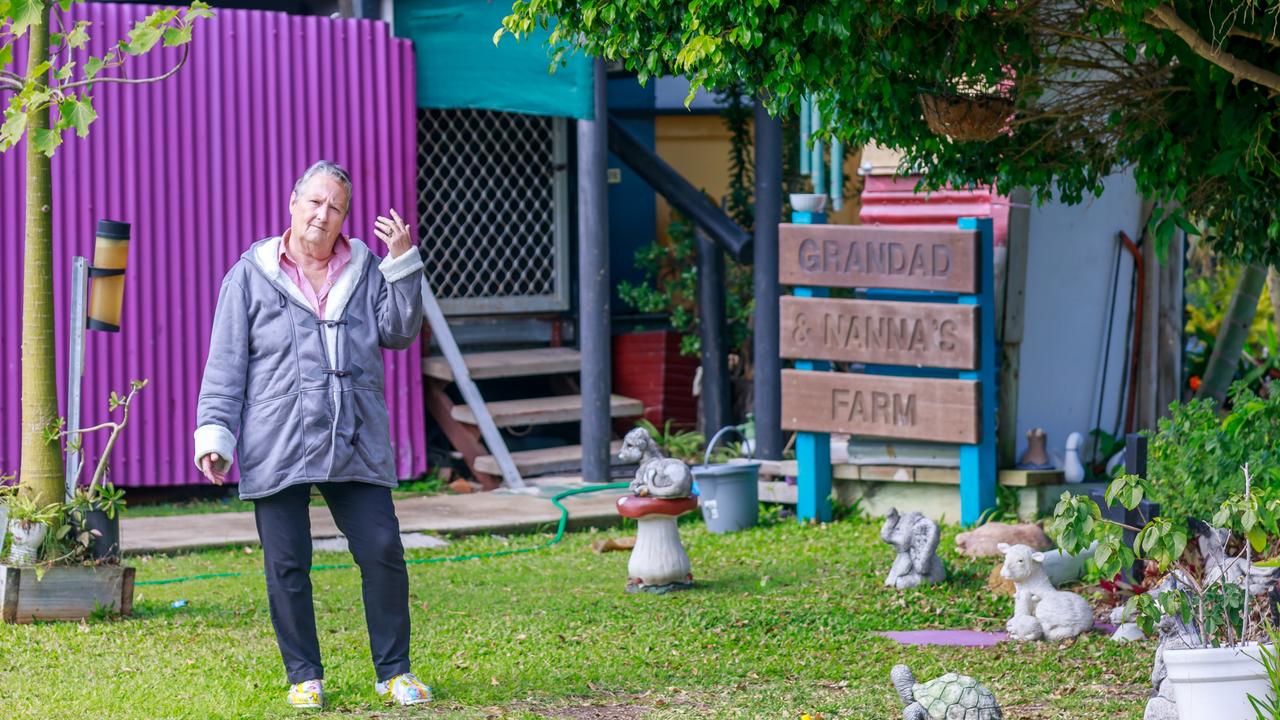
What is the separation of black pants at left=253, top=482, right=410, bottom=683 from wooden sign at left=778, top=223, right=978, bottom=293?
4360 millimetres

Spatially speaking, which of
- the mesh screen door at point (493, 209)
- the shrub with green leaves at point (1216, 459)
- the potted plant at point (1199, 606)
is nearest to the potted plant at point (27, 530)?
the potted plant at point (1199, 606)

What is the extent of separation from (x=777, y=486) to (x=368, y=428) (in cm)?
487

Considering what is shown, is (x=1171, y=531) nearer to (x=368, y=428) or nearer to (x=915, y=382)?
(x=368, y=428)

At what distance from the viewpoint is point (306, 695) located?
205 inches

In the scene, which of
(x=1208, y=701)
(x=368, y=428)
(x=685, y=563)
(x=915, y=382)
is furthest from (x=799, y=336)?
(x=1208, y=701)

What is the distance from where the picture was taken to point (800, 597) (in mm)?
7340

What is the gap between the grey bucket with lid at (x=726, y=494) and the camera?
917 centimetres

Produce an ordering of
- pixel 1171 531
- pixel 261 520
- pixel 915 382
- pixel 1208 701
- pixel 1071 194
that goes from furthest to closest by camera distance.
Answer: pixel 915 382, pixel 1071 194, pixel 261 520, pixel 1171 531, pixel 1208 701

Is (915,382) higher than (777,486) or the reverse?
higher

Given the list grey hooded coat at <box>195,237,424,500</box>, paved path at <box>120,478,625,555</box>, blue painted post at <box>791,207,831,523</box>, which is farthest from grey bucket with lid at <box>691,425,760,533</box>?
grey hooded coat at <box>195,237,424,500</box>

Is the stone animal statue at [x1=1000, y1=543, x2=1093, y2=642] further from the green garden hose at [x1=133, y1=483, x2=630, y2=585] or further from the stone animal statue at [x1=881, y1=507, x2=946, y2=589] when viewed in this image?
the green garden hose at [x1=133, y1=483, x2=630, y2=585]

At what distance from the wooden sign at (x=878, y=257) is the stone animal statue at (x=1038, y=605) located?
2.58 m

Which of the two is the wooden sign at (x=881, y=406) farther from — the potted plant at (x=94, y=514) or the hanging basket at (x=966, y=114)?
the potted plant at (x=94, y=514)

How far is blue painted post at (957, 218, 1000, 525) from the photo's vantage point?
8.75 meters
